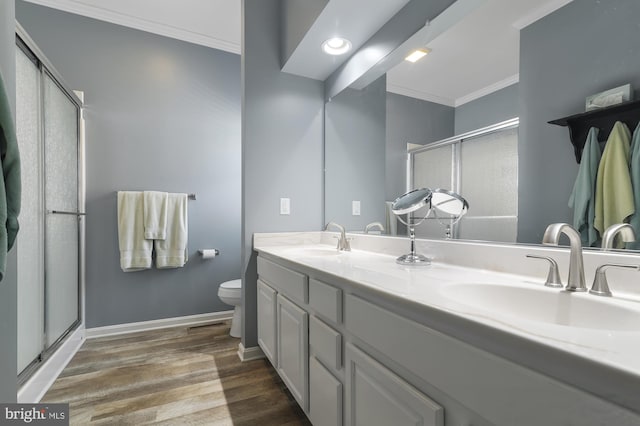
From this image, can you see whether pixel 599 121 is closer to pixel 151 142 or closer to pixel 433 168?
pixel 433 168

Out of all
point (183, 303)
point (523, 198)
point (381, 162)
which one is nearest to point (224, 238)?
point (183, 303)

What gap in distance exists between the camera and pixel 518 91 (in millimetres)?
1034

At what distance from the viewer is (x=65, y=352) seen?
6.53ft

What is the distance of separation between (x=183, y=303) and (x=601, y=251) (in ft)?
9.41

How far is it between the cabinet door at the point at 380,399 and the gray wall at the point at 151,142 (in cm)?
222

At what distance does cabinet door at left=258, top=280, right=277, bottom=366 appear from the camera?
1.64 m

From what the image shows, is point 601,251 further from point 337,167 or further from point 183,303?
point 183,303

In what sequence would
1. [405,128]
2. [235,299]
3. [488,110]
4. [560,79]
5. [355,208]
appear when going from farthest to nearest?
[235,299]
[355,208]
[405,128]
[488,110]
[560,79]

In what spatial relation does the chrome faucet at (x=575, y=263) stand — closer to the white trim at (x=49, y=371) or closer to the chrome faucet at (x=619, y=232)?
the chrome faucet at (x=619, y=232)

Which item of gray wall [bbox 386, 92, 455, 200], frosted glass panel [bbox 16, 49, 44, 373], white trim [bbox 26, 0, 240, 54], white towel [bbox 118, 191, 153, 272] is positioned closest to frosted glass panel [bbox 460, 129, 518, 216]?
gray wall [bbox 386, 92, 455, 200]

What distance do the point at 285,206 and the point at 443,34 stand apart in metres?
1.38

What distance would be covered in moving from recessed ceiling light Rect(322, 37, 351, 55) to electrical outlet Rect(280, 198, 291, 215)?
102 cm

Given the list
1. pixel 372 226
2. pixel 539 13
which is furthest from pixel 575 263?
pixel 372 226

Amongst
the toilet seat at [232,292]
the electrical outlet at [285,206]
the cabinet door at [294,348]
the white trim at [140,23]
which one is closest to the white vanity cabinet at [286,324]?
the cabinet door at [294,348]
